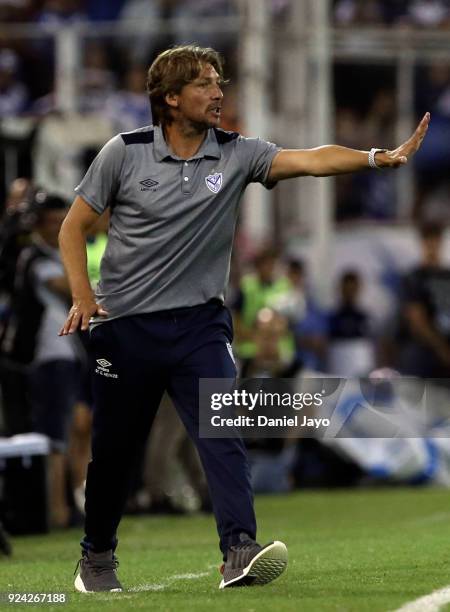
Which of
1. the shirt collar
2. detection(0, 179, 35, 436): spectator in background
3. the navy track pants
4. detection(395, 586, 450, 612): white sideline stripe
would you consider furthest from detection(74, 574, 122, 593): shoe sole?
detection(0, 179, 35, 436): spectator in background

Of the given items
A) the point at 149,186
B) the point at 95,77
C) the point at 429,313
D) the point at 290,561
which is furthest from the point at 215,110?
the point at 95,77

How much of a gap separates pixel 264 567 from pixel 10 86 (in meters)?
13.6

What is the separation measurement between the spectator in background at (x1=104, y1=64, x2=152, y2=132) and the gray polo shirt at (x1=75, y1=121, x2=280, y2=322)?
11316mm

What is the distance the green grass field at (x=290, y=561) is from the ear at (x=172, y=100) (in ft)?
6.64

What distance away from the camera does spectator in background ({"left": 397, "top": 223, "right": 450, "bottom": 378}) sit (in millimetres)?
17578

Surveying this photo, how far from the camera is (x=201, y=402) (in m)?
7.09

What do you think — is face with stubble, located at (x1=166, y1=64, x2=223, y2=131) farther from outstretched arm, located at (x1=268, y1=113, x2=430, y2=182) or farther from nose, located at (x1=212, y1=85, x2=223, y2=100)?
outstretched arm, located at (x1=268, y1=113, x2=430, y2=182)

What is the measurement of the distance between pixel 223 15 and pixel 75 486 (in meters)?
7.36

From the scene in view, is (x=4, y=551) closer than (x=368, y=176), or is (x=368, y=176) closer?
(x=4, y=551)

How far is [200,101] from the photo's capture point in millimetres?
7074

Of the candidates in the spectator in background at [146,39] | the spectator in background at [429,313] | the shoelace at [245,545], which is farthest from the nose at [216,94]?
the spectator in background at [146,39]

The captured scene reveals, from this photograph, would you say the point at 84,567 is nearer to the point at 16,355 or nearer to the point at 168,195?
the point at 168,195

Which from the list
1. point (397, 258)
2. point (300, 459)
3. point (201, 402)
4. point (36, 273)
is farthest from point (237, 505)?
point (397, 258)

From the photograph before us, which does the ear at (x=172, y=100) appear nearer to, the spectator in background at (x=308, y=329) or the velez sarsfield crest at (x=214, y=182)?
the velez sarsfield crest at (x=214, y=182)
